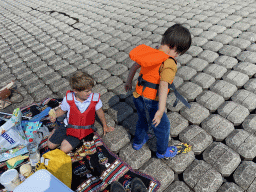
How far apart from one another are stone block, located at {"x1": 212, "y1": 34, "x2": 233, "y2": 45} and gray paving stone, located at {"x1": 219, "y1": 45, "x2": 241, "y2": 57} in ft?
0.63

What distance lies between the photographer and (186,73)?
3021 mm

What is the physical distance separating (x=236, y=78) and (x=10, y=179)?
3510mm

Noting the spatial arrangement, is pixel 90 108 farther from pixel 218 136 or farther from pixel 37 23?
pixel 37 23

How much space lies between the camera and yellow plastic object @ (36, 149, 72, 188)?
6.34ft

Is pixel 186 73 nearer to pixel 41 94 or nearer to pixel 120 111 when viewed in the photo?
pixel 120 111

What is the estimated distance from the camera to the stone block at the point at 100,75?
3.21 m

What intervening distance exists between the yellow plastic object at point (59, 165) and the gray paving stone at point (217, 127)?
1.85 metres

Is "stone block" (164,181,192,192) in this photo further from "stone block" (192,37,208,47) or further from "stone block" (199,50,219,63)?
"stone block" (192,37,208,47)

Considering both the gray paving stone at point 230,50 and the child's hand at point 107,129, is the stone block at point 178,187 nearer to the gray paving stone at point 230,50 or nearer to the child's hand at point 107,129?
the child's hand at point 107,129

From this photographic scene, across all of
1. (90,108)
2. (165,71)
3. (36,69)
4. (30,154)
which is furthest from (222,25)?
(30,154)

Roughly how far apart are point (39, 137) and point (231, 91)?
9.84ft

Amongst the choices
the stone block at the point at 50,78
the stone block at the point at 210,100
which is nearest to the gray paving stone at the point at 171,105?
the stone block at the point at 210,100

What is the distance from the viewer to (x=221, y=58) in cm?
319

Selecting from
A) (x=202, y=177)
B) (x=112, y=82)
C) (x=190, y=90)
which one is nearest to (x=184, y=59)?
(x=190, y=90)
